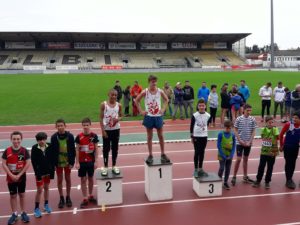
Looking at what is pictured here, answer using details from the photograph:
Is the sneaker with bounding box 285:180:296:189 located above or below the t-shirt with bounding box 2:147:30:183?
below

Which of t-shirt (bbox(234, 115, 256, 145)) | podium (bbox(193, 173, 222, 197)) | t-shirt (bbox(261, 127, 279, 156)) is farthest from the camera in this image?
t-shirt (bbox(234, 115, 256, 145))

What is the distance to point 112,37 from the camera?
199ft

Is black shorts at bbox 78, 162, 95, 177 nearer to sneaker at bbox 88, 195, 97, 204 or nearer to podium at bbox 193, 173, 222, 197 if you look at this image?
sneaker at bbox 88, 195, 97, 204

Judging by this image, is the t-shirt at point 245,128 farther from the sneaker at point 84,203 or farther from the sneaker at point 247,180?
the sneaker at point 84,203

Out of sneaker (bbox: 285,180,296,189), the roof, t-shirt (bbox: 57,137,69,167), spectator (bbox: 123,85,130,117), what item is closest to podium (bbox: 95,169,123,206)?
t-shirt (bbox: 57,137,69,167)

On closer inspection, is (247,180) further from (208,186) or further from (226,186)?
(208,186)

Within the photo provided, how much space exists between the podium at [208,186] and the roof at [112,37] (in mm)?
54129

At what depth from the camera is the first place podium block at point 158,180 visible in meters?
6.12

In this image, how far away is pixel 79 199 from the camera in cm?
636

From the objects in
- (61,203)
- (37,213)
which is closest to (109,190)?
(61,203)

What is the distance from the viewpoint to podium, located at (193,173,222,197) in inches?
249

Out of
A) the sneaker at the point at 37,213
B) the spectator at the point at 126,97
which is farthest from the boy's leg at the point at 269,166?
the spectator at the point at 126,97

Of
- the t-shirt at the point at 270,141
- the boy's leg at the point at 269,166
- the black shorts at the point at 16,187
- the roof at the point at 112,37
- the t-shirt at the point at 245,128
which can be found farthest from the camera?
the roof at the point at 112,37

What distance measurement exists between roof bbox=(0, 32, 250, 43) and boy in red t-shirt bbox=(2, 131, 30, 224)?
5432 cm
